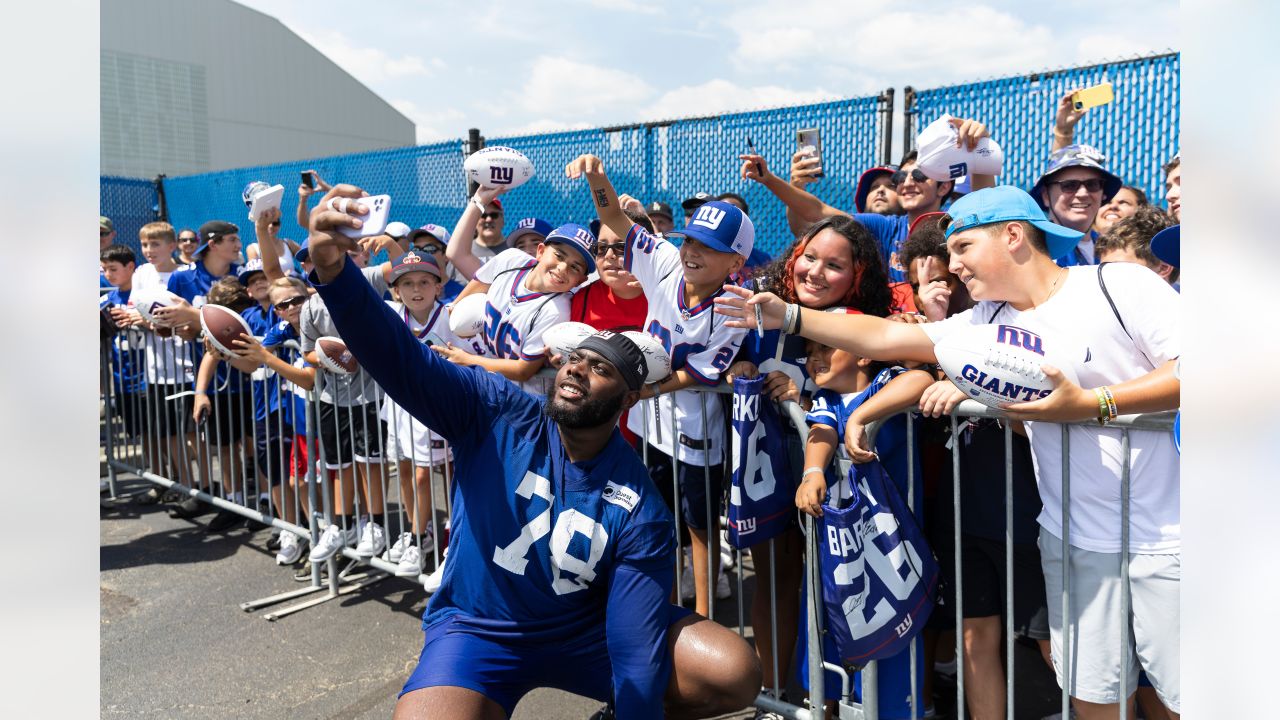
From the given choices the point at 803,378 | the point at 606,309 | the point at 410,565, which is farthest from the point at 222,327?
the point at 803,378

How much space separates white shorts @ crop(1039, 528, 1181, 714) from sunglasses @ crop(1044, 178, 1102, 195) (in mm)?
2112

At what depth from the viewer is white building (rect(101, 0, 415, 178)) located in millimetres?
20703

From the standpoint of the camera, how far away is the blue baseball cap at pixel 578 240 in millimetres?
4031

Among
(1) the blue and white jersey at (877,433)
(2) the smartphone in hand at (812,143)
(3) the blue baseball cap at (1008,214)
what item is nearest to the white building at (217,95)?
(2) the smartphone in hand at (812,143)

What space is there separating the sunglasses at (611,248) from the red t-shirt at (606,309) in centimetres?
19

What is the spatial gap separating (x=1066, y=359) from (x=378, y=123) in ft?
91.0

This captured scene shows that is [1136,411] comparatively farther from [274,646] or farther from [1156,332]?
[274,646]

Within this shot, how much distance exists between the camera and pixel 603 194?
3.69 m

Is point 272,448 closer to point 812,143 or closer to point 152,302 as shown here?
point 152,302

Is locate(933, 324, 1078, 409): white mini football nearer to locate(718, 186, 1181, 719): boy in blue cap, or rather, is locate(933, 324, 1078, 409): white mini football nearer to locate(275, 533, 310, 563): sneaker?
locate(718, 186, 1181, 719): boy in blue cap

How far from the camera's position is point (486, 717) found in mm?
2641

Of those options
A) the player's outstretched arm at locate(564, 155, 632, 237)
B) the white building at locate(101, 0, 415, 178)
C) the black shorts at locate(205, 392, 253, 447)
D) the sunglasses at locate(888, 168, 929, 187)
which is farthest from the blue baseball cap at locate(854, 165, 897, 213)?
the white building at locate(101, 0, 415, 178)

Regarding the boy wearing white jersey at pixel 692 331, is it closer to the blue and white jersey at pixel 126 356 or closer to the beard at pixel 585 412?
the beard at pixel 585 412
